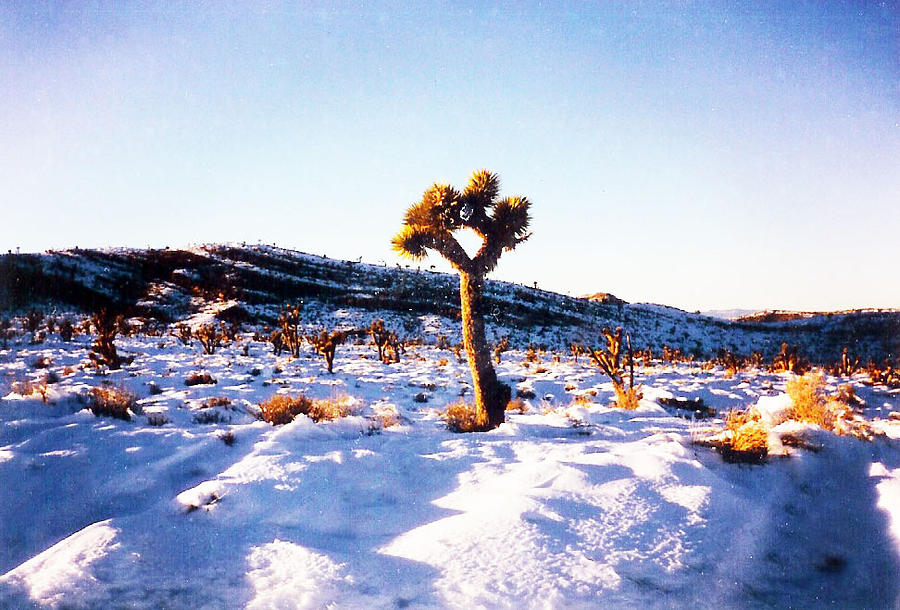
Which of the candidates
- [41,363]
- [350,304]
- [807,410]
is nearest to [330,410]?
[807,410]

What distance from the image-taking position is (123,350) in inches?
624

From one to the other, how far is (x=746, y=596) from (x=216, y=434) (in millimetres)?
4546

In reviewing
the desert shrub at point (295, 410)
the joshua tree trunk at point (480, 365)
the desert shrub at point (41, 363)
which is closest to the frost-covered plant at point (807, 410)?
the joshua tree trunk at point (480, 365)

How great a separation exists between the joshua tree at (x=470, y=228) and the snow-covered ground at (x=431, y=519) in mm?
2631

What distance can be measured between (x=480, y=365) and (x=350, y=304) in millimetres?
40389

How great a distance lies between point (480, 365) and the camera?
267 inches

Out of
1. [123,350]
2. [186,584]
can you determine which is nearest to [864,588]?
[186,584]

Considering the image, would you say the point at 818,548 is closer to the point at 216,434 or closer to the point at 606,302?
the point at 216,434

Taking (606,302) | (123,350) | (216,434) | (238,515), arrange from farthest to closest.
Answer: (606,302), (123,350), (216,434), (238,515)

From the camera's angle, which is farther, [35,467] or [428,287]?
[428,287]

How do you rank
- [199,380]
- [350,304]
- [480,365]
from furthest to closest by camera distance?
[350,304], [199,380], [480,365]

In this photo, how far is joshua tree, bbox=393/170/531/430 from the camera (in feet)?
23.2

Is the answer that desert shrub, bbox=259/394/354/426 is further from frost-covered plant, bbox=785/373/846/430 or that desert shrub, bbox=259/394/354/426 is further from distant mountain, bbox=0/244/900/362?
distant mountain, bbox=0/244/900/362

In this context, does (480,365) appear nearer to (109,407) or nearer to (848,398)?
(109,407)
